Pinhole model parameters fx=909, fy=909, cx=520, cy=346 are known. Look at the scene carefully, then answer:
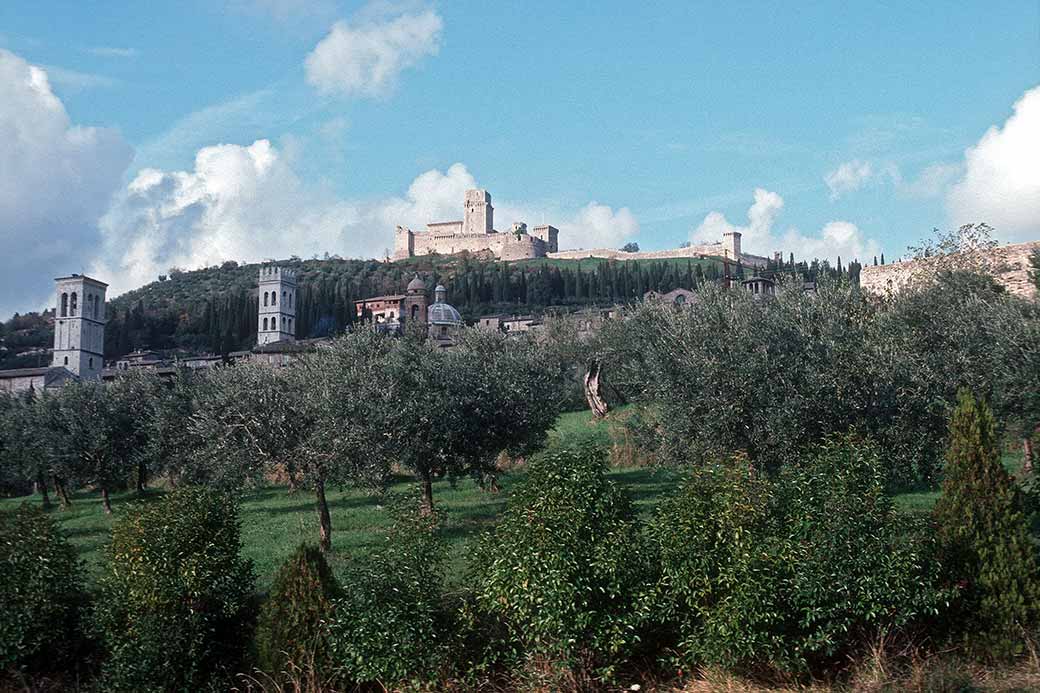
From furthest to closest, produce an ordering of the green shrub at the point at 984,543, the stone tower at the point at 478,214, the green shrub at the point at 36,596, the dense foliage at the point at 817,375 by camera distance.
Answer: the stone tower at the point at 478,214 < the dense foliage at the point at 817,375 < the green shrub at the point at 36,596 < the green shrub at the point at 984,543

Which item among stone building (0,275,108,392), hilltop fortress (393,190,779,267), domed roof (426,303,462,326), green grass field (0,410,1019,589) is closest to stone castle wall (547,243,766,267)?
hilltop fortress (393,190,779,267)

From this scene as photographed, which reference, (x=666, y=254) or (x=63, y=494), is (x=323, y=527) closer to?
(x=63, y=494)

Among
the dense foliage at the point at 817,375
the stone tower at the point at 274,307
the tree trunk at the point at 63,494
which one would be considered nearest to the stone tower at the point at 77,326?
the stone tower at the point at 274,307

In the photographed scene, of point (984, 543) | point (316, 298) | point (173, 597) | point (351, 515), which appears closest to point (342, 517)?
point (351, 515)

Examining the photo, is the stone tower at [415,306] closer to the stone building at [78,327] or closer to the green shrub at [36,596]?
the stone building at [78,327]

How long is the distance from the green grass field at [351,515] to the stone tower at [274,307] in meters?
71.4

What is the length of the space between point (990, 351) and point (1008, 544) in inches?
422

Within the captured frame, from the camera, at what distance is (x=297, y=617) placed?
11570 millimetres

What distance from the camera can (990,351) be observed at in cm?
2030

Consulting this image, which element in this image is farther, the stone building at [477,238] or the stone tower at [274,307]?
the stone building at [477,238]

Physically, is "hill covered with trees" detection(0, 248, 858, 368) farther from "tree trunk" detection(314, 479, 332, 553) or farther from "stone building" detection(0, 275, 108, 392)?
"tree trunk" detection(314, 479, 332, 553)

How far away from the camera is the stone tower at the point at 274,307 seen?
103938mm

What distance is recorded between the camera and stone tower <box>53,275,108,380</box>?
315 ft

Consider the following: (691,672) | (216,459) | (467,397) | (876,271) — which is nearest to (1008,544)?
(691,672)
